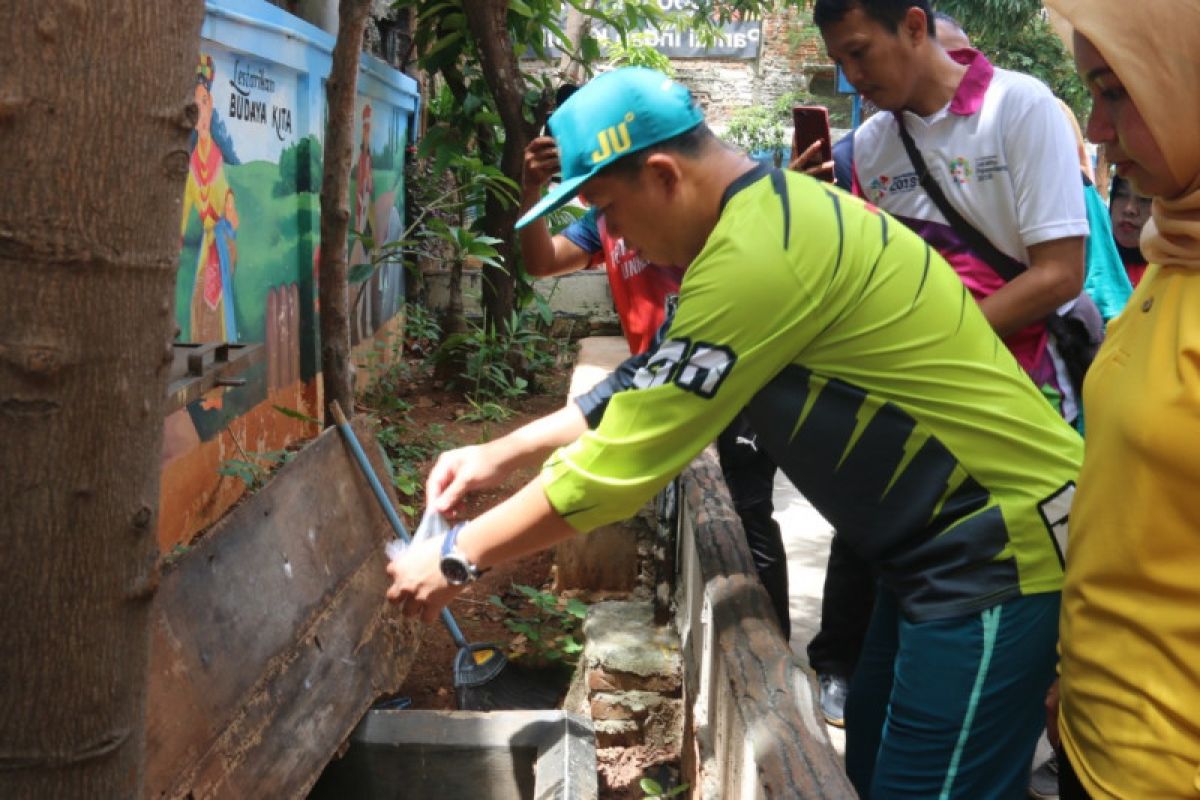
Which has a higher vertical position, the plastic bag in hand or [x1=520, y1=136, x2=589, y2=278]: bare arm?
[x1=520, y1=136, x2=589, y2=278]: bare arm

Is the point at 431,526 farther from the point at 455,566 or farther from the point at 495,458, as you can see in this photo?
the point at 455,566

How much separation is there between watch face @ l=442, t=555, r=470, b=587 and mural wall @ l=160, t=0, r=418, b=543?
85.5 inches

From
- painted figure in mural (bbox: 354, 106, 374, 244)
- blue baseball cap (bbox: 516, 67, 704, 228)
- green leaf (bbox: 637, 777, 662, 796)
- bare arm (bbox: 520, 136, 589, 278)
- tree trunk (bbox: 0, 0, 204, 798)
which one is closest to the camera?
tree trunk (bbox: 0, 0, 204, 798)

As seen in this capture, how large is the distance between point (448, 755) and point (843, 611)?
3.80 feet

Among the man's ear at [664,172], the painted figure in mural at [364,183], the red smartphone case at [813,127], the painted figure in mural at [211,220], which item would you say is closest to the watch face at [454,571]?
the man's ear at [664,172]

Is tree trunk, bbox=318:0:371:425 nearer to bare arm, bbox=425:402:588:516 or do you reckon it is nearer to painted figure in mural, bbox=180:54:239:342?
painted figure in mural, bbox=180:54:239:342

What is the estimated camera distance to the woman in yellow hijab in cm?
131

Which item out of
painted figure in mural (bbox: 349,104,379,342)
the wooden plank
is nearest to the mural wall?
painted figure in mural (bbox: 349,104,379,342)

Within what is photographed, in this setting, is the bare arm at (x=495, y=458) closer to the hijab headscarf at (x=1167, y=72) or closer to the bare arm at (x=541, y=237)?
the bare arm at (x=541, y=237)

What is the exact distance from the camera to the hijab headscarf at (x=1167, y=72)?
1.31 metres

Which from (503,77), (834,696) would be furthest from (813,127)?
(503,77)

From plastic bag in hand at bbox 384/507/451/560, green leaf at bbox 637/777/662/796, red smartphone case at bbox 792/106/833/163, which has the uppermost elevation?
red smartphone case at bbox 792/106/833/163

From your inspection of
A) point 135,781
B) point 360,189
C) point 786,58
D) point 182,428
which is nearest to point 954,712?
point 135,781

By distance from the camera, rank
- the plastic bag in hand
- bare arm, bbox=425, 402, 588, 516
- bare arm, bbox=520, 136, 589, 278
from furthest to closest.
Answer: bare arm, bbox=520, 136, 589, 278
bare arm, bbox=425, 402, 588, 516
the plastic bag in hand
